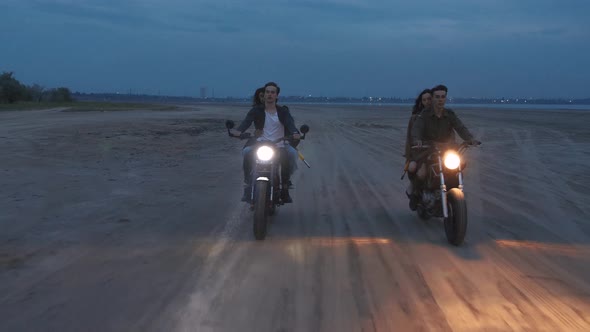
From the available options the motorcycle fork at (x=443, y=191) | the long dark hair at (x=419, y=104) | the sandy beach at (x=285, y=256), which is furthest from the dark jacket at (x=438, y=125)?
the sandy beach at (x=285, y=256)

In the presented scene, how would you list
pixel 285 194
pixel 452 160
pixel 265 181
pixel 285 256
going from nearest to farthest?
1. pixel 285 256
2. pixel 452 160
3. pixel 265 181
4. pixel 285 194

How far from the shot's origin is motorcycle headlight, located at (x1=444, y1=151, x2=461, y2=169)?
6.53m

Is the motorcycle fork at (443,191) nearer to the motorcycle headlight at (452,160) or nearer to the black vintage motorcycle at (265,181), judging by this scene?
the motorcycle headlight at (452,160)

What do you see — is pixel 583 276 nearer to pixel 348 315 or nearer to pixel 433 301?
pixel 433 301

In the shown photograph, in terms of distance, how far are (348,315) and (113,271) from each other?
2246 millimetres

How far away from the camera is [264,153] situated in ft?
22.5

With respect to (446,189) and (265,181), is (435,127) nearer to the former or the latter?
(446,189)

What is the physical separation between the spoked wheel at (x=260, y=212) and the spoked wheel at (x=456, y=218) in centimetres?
205

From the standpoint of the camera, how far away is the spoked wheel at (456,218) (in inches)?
240

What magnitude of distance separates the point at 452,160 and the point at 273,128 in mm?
2285

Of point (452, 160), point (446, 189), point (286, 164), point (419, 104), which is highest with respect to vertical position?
point (419, 104)

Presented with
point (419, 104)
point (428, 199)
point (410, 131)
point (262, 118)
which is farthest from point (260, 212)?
point (419, 104)

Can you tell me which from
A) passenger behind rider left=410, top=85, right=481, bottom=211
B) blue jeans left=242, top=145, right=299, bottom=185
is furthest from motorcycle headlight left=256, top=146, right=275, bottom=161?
passenger behind rider left=410, top=85, right=481, bottom=211

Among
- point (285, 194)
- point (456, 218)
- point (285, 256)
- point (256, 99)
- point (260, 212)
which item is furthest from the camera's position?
point (256, 99)
